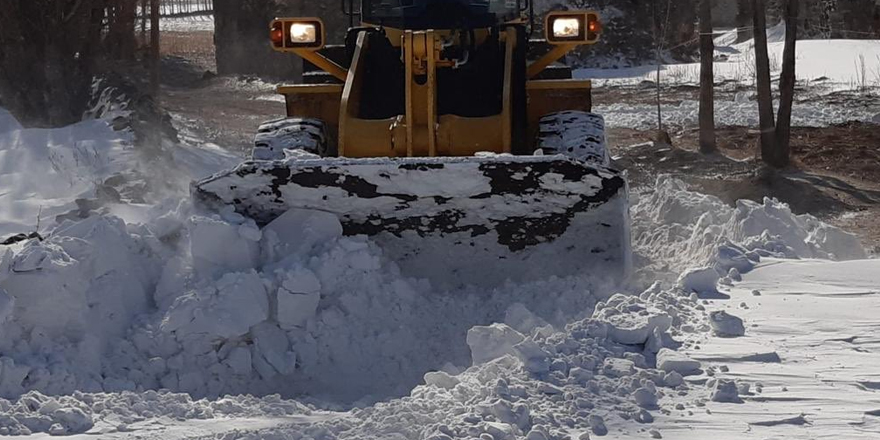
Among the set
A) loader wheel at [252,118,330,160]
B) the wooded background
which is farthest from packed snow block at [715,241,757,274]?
the wooded background

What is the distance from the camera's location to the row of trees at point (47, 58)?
15.0 meters

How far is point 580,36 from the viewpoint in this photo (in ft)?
25.9

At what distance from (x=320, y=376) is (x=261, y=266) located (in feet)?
2.43

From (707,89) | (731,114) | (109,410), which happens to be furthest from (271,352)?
(731,114)

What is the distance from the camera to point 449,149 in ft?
24.7

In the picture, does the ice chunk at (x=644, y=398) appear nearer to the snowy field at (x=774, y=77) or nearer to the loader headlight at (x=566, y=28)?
the loader headlight at (x=566, y=28)

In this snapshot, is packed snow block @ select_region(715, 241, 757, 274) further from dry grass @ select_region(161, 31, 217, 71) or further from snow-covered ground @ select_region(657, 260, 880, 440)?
dry grass @ select_region(161, 31, 217, 71)

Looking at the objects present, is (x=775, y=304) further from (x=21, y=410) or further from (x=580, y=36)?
(x=21, y=410)

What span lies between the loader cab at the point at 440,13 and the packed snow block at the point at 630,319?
3.09 meters

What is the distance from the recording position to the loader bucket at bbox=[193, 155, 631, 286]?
6512 mm

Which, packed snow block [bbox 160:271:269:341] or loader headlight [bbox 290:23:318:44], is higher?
loader headlight [bbox 290:23:318:44]

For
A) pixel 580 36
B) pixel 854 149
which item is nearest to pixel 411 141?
pixel 580 36

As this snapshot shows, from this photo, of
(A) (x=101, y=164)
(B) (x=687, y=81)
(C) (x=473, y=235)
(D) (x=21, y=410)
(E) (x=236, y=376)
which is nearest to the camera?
(D) (x=21, y=410)

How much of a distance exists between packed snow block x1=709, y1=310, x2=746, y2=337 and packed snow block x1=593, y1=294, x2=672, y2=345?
0.65 ft
